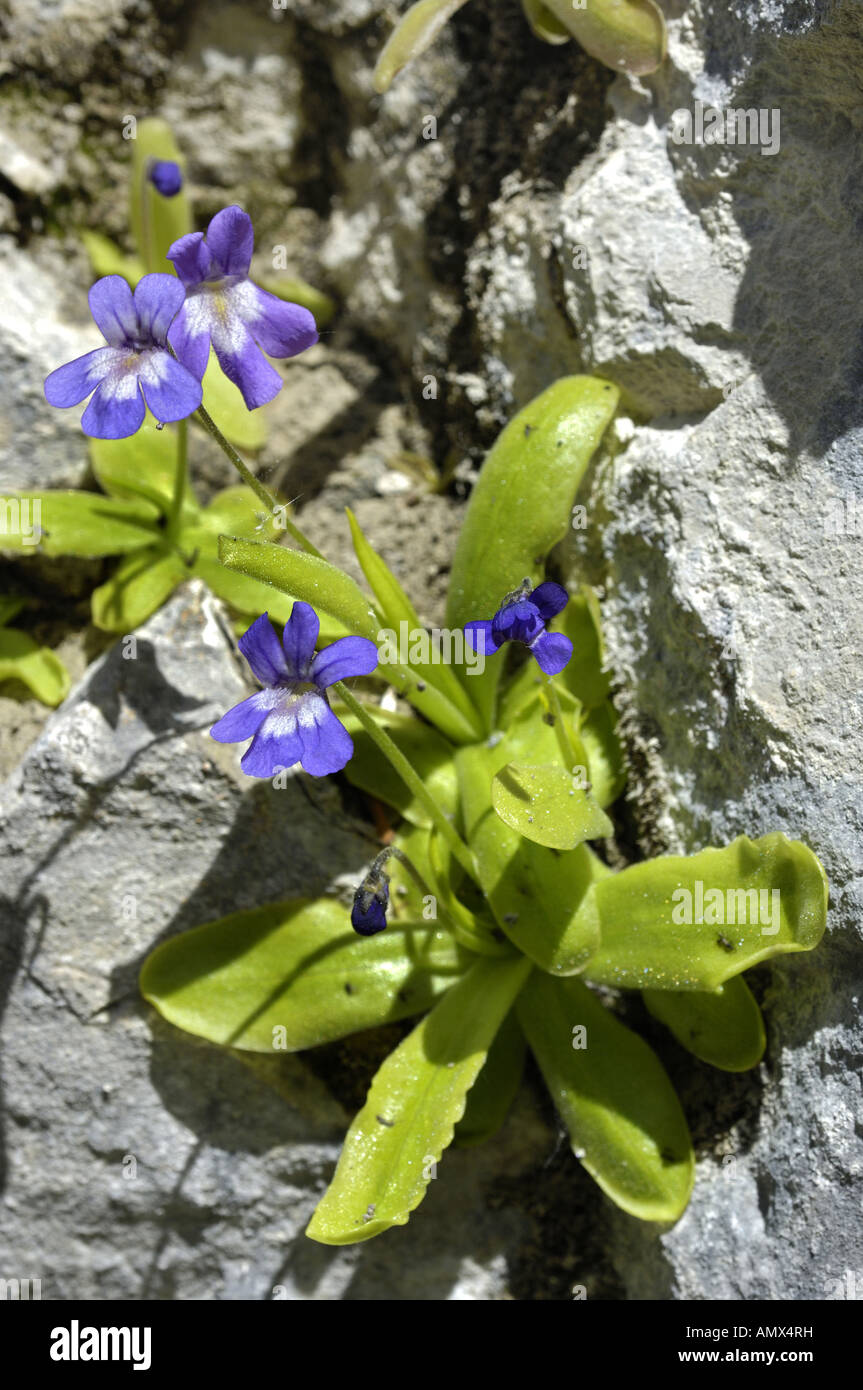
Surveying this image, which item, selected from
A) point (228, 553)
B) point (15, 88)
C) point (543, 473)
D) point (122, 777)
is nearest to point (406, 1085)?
point (122, 777)

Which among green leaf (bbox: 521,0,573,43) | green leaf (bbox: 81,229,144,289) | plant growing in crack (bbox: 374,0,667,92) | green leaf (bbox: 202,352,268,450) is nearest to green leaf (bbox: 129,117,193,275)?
green leaf (bbox: 81,229,144,289)

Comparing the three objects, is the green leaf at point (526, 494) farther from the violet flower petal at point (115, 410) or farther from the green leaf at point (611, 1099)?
the violet flower petal at point (115, 410)

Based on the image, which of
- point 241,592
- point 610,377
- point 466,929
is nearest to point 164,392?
point 241,592

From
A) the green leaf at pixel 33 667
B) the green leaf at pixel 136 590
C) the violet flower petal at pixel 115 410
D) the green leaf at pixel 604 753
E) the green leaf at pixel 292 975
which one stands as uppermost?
the violet flower petal at pixel 115 410

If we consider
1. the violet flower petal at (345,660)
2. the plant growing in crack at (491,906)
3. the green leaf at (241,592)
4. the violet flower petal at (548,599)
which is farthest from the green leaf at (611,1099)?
the green leaf at (241,592)

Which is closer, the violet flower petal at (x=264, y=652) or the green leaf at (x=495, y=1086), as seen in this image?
the violet flower petal at (x=264, y=652)

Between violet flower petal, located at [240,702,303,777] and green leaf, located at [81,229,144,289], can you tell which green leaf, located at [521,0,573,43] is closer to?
green leaf, located at [81,229,144,289]

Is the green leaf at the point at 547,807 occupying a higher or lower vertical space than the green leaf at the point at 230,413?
lower
